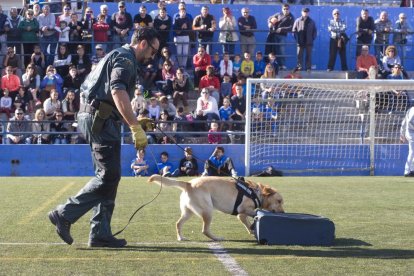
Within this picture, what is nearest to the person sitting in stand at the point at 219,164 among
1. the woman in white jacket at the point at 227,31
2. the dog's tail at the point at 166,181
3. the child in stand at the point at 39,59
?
the woman in white jacket at the point at 227,31

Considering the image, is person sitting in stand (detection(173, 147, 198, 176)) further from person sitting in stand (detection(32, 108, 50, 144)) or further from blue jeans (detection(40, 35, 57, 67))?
blue jeans (detection(40, 35, 57, 67))

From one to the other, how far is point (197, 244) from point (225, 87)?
1650 cm

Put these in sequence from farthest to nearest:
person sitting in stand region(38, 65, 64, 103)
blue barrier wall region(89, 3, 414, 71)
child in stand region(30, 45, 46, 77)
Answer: blue barrier wall region(89, 3, 414, 71)
child in stand region(30, 45, 46, 77)
person sitting in stand region(38, 65, 64, 103)

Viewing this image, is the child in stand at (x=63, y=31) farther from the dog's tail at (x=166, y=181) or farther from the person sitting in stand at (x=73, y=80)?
the dog's tail at (x=166, y=181)

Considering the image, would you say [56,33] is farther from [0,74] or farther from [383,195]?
[383,195]

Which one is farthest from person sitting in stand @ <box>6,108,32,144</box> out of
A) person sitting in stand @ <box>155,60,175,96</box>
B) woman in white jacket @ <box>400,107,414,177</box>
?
woman in white jacket @ <box>400,107,414,177</box>

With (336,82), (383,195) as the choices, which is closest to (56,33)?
(336,82)

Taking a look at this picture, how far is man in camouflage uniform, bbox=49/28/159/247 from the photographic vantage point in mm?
8227

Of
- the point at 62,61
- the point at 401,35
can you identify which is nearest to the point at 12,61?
the point at 62,61

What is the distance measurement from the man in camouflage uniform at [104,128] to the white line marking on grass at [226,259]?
2.95 ft

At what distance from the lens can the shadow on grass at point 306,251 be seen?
26.2ft

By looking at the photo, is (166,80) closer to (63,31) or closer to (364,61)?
(63,31)

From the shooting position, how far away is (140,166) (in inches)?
858

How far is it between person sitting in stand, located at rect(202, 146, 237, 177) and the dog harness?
34.9 ft
